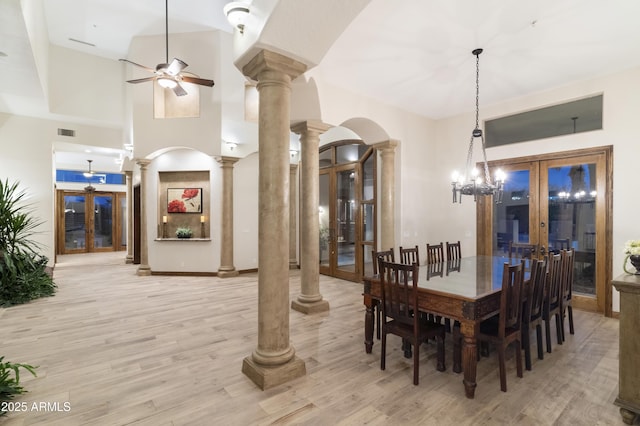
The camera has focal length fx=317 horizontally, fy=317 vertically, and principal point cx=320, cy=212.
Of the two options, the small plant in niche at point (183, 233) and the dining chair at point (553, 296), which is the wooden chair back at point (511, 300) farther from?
the small plant in niche at point (183, 233)

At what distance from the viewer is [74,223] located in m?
12.0

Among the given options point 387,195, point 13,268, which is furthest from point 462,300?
point 13,268

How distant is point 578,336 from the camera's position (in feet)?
12.1

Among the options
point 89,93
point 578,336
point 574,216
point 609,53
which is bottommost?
point 578,336

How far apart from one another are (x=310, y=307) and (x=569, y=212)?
13.7ft

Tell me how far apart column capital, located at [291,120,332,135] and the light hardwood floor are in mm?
2615

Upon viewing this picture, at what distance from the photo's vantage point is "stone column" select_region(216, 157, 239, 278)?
286 inches

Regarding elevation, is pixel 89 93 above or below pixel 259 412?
above

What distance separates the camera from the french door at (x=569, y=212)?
4.50 m

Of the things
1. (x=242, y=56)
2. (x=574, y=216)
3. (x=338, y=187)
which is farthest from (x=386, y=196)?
(x=242, y=56)

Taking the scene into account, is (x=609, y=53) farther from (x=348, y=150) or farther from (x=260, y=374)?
(x=260, y=374)

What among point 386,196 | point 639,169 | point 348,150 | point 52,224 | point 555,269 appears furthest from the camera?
point 52,224

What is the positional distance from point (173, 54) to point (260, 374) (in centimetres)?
724

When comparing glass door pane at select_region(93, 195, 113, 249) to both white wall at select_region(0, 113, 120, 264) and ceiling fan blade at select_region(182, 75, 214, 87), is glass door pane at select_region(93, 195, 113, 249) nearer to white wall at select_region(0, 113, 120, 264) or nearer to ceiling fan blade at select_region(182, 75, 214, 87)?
white wall at select_region(0, 113, 120, 264)
